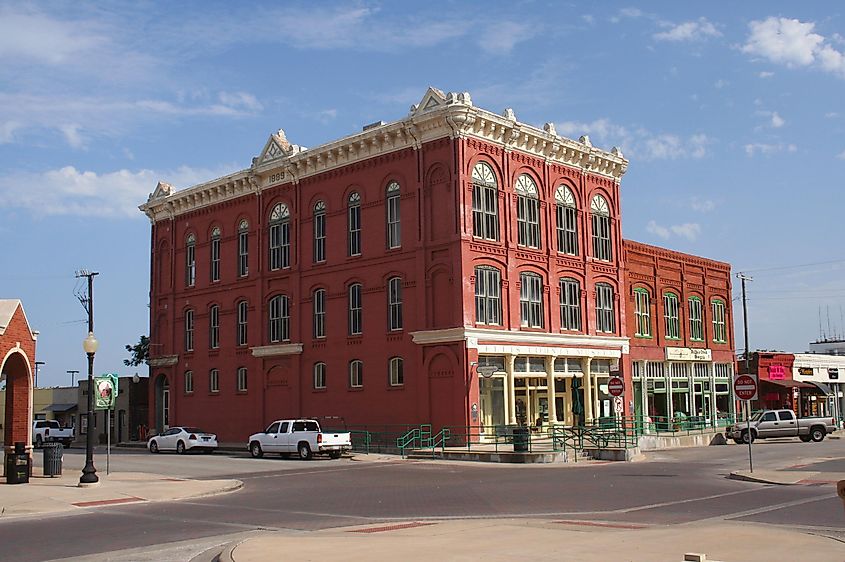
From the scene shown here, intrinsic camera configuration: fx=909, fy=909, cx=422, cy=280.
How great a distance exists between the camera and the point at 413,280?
4156 centimetres

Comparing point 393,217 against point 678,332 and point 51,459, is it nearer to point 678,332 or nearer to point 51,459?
point 51,459

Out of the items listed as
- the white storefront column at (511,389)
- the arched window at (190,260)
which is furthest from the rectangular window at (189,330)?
the white storefront column at (511,389)

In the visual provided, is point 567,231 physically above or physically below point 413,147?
below

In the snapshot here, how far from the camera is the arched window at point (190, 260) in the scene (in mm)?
54875

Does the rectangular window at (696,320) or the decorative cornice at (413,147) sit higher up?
the decorative cornice at (413,147)

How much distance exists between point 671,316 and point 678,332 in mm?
1119

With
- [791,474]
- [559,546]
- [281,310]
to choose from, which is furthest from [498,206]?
[559,546]

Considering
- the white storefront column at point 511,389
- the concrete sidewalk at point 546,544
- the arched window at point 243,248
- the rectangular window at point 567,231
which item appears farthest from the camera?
the arched window at point 243,248

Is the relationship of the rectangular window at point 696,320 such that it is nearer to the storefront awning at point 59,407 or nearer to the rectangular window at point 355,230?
the rectangular window at point 355,230

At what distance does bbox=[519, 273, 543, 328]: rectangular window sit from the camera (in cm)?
4278

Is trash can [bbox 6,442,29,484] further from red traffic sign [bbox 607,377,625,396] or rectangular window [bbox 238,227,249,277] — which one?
rectangular window [bbox 238,227,249,277]

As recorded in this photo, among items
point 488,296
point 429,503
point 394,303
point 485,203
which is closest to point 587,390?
point 488,296

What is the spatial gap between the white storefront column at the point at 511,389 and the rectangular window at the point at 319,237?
11.4 meters

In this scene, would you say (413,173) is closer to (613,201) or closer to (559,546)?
(613,201)
